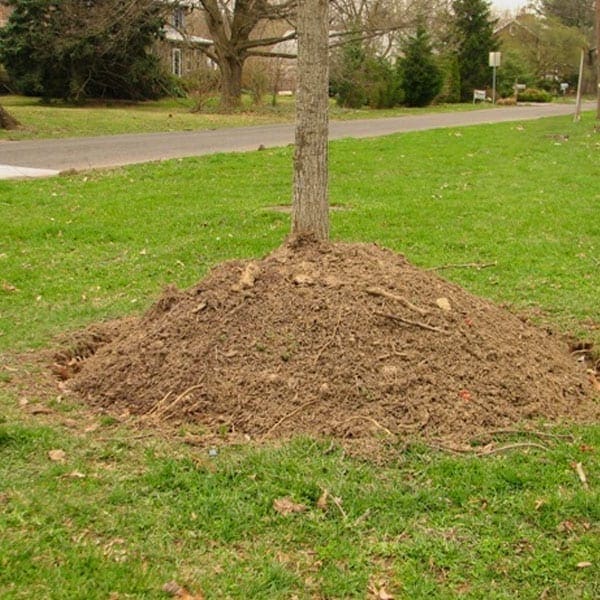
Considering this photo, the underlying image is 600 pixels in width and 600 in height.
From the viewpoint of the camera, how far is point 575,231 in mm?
8438

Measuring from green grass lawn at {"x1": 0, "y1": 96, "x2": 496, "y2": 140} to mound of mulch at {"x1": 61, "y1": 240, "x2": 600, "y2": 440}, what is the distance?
52.1ft

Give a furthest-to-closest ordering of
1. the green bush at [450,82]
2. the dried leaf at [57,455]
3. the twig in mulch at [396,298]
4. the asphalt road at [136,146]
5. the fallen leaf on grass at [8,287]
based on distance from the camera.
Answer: the green bush at [450,82]
the asphalt road at [136,146]
the fallen leaf on grass at [8,287]
the twig in mulch at [396,298]
the dried leaf at [57,455]

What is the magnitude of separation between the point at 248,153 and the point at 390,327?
1041 centimetres

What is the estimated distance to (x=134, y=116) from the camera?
86.0 feet

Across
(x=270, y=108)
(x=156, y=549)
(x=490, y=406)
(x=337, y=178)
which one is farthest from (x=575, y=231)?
(x=270, y=108)

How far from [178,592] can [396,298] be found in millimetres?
2214

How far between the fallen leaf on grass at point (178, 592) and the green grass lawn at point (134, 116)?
17.8m

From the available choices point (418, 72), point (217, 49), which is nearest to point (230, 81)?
point (217, 49)

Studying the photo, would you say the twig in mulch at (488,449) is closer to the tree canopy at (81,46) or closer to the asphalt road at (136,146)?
the asphalt road at (136,146)

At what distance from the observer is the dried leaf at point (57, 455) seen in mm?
3580

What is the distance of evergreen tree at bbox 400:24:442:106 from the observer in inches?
1483

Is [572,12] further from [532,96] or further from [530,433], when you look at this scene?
[530,433]

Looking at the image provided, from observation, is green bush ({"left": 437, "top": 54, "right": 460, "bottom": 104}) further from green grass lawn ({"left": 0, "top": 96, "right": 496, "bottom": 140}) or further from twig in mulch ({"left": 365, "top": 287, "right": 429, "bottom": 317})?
twig in mulch ({"left": 365, "top": 287, "right": 429, "bottom": 317})

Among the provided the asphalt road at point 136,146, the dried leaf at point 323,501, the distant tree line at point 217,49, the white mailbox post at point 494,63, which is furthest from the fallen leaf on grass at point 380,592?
the white mailbox post at point 494,63
